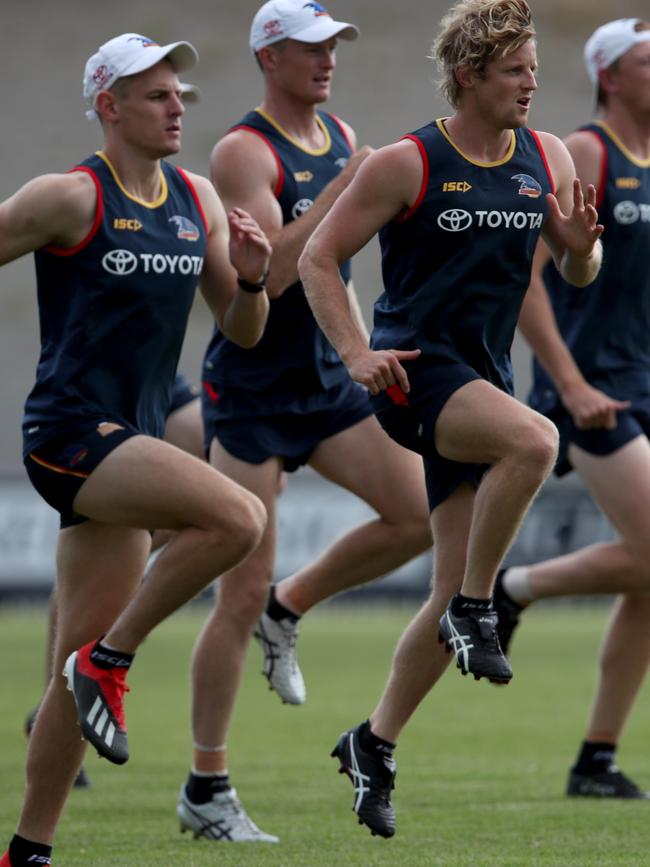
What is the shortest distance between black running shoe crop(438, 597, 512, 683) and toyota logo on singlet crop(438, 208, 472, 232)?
1.12 metres

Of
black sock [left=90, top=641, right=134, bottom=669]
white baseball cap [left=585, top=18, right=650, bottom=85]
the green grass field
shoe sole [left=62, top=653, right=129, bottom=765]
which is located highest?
white baseball cap [left=585, top=18, right=650, bottom=85]

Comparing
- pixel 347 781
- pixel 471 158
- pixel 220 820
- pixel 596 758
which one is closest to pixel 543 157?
pixel 471 158

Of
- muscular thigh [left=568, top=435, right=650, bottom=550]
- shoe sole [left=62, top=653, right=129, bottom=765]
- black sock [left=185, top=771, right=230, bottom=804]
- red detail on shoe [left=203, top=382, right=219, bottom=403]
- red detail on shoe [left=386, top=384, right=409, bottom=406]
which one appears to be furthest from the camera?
muscular thigh [left=568, top=435, right=650, bottom=550]

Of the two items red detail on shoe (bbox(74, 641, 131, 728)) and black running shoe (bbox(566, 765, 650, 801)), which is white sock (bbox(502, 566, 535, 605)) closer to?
black running shoe (bbox(566, 765, 650, 801))

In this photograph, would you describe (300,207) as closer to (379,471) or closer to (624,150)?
(379,471)

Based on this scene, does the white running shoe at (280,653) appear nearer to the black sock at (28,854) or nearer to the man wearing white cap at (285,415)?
the man wearing white cap at (285,415)

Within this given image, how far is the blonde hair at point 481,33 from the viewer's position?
489 centimetres

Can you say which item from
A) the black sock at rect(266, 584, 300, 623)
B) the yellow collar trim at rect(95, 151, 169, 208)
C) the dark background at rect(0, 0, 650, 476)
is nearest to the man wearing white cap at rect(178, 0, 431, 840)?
the black sock at rect(266, 584, 300, 623)

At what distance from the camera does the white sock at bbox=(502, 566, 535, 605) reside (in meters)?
7.35

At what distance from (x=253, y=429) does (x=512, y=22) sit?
2.21m

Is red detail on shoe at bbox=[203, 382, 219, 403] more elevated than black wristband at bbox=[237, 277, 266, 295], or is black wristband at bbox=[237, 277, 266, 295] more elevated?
black wristband at bbox=[237, 277, 266, 295]

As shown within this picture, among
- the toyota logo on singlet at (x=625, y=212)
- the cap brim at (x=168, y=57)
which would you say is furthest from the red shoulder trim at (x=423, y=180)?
the toyota logo on singlet at (x=625, y=212)

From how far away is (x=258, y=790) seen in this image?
7430 millimetres

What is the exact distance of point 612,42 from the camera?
23.3 feet
